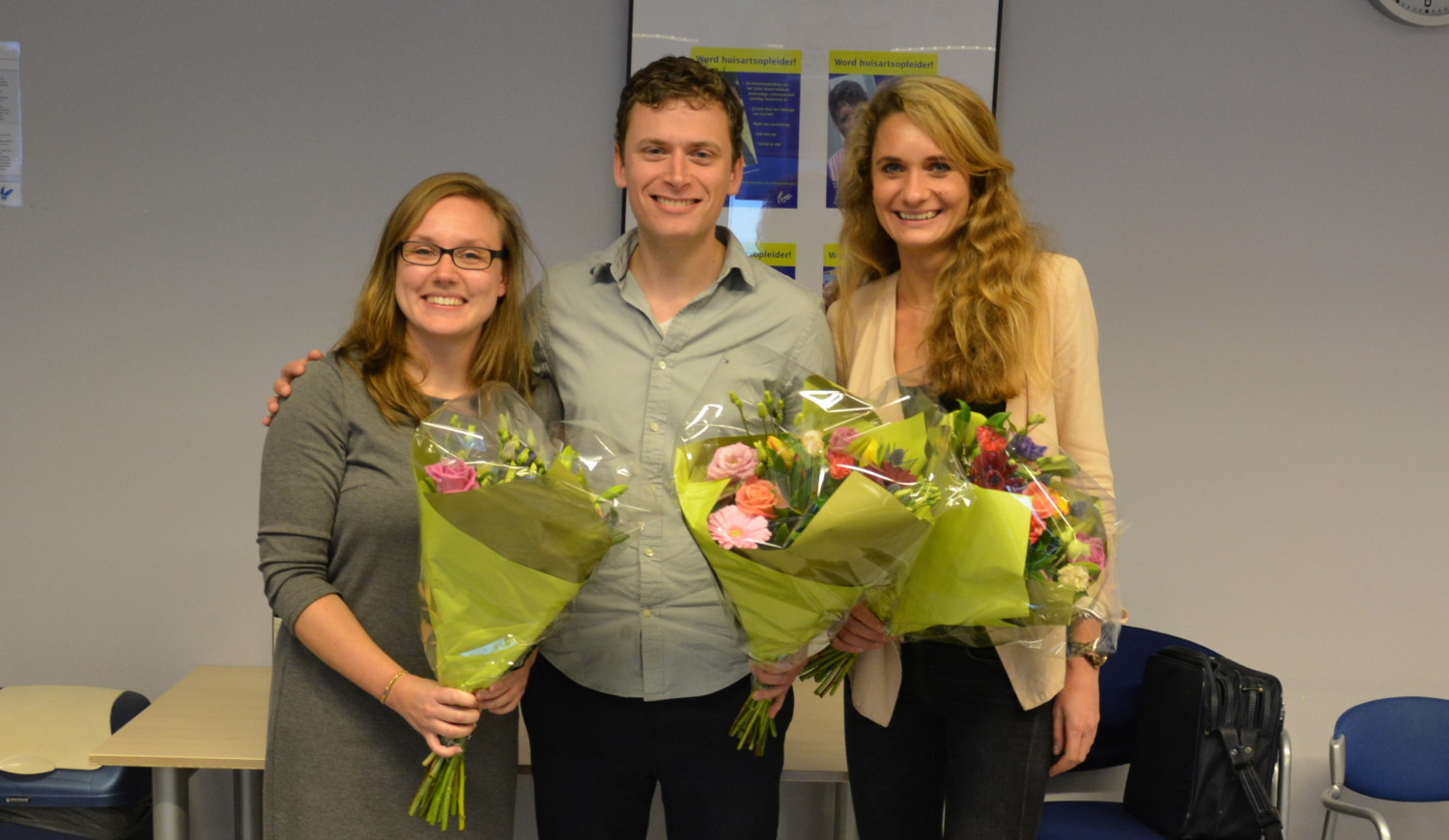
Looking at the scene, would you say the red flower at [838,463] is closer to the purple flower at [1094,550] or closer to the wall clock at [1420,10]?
the purple flower at [1094,550]

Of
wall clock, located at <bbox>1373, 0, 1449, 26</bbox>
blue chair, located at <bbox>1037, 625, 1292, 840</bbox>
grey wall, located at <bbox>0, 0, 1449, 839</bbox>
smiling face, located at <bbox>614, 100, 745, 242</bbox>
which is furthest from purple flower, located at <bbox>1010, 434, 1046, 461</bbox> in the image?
wall clock, located at <bbox>1373, 0, 1449, 26</bbox>

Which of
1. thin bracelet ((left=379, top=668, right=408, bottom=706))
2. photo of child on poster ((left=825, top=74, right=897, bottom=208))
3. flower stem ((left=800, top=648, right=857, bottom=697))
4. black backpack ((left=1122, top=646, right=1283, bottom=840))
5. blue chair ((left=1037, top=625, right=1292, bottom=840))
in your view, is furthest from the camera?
photo of child on poster ((left=825, top=74, right=897, bottom=208))

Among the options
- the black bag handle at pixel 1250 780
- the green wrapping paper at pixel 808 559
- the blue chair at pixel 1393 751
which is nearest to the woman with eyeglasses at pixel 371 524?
the green wrapping paper at pixel 808 559

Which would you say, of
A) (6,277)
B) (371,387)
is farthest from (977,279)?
(6,277)

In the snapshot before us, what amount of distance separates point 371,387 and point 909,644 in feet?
2.96

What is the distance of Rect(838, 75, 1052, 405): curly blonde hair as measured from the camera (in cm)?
165

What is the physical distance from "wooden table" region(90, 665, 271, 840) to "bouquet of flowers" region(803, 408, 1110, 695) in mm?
1435

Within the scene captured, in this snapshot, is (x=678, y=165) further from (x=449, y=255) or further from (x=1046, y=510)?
(x=1046, y=510)

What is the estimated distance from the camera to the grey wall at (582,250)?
114 inches

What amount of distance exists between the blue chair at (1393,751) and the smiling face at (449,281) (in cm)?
226

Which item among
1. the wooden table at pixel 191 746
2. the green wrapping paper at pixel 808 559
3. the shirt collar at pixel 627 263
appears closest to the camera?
the green wrapping paper at pixel 808 559

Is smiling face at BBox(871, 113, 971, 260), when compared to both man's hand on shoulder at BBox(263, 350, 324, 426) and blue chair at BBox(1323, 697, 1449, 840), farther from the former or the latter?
blue chair at BBox(1323, 697, 1449, 840)

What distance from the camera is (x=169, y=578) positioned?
2.98 m

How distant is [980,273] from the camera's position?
1.70 metres
